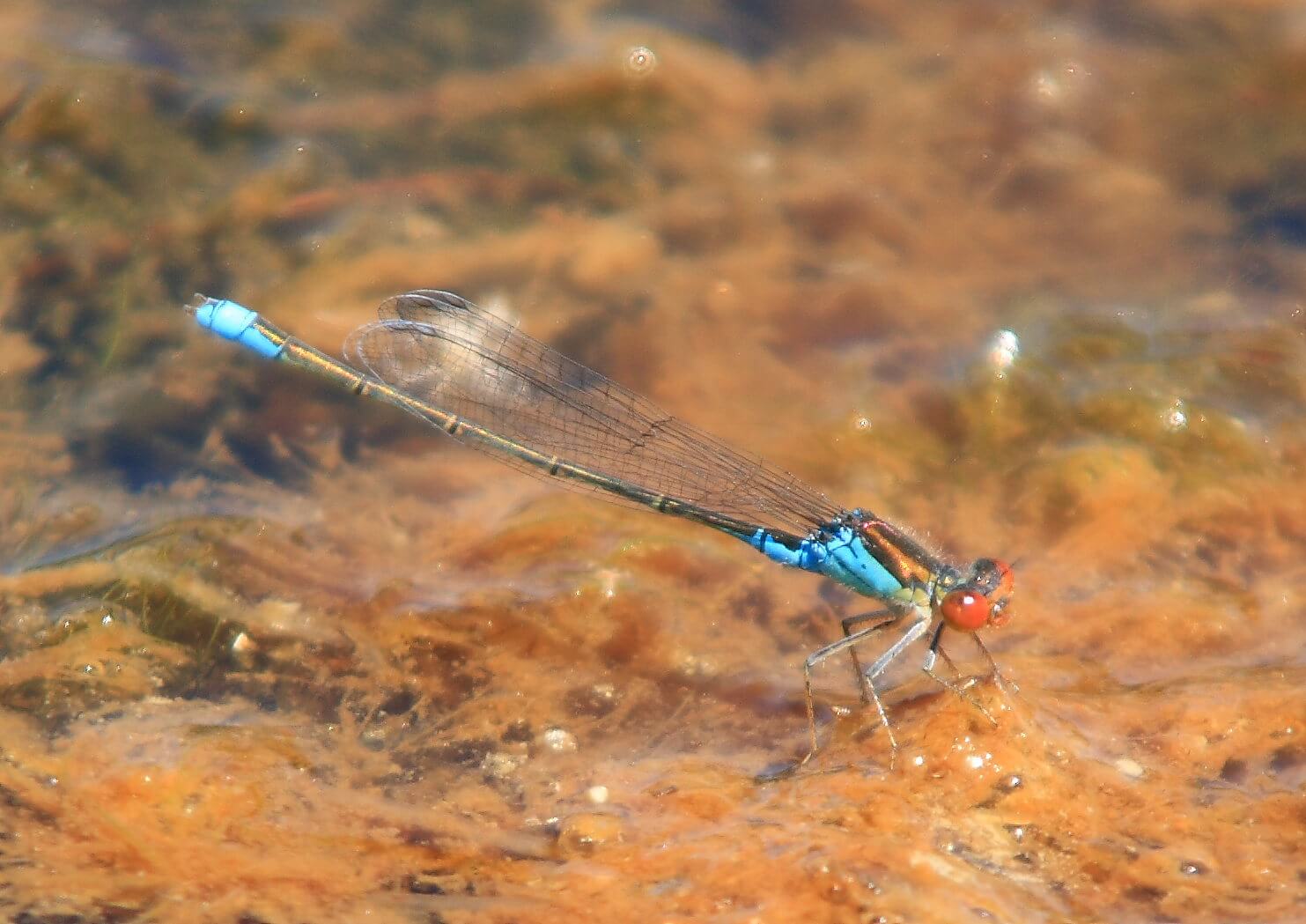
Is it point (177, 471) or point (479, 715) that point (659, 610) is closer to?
point (479, 715)

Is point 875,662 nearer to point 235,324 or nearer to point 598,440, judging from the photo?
point 598,440

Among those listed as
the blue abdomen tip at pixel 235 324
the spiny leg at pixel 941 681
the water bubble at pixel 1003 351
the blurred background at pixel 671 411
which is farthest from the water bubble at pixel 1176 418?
the blue abdomen tip at pixel 235 324

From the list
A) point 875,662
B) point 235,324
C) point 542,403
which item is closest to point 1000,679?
point 875,662

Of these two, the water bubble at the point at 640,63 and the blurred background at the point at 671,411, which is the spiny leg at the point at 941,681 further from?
the water bubble at the point at 640,63

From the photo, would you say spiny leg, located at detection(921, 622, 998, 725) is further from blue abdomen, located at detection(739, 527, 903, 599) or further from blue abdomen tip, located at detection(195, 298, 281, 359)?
blue abdomen tip, located at detection(195, 298, 281, 359)

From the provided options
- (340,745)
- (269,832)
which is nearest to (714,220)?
(340,745)

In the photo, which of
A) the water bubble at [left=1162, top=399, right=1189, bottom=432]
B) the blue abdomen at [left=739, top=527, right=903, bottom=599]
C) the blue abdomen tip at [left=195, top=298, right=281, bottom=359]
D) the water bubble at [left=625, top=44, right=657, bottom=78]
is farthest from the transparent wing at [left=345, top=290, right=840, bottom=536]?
the water bubble at [left=625, top=44, right=657, bottom=78]

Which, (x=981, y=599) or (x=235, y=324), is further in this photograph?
(x=235, y=324)
